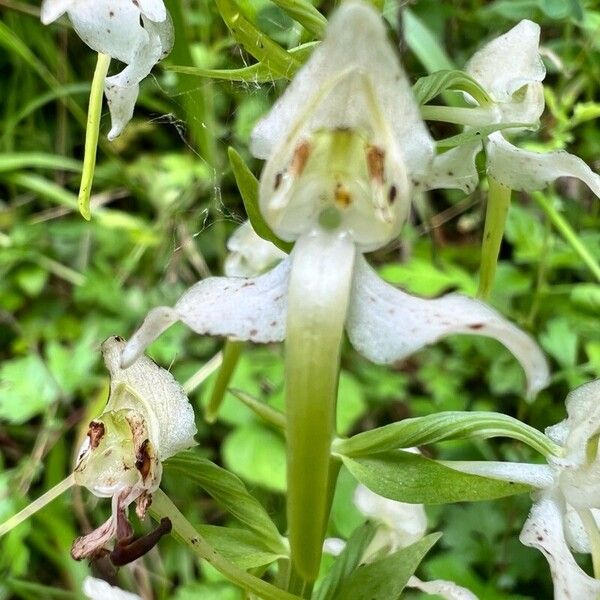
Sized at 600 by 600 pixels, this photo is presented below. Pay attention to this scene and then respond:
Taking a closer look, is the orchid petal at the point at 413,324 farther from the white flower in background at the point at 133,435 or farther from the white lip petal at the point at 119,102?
the white lip petal at the point at 119,102

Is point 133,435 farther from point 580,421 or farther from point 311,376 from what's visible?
point 580,421

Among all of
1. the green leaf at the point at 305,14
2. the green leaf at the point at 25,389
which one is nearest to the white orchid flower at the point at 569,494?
the green leaf at the point at 305,14

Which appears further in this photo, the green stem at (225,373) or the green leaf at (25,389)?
the green leaf at (25,389)

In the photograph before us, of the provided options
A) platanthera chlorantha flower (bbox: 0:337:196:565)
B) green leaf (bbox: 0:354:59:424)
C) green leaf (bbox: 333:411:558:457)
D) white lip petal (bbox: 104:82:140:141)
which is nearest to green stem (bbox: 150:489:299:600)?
platanthera chlorantha flower (bbox: 0:337:196:565)

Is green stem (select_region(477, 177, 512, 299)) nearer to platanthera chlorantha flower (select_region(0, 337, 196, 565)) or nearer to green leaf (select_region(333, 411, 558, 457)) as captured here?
green leaf (select_region(333, 411, 558, 457))

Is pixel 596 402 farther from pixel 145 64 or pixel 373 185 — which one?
pixel 145 64
